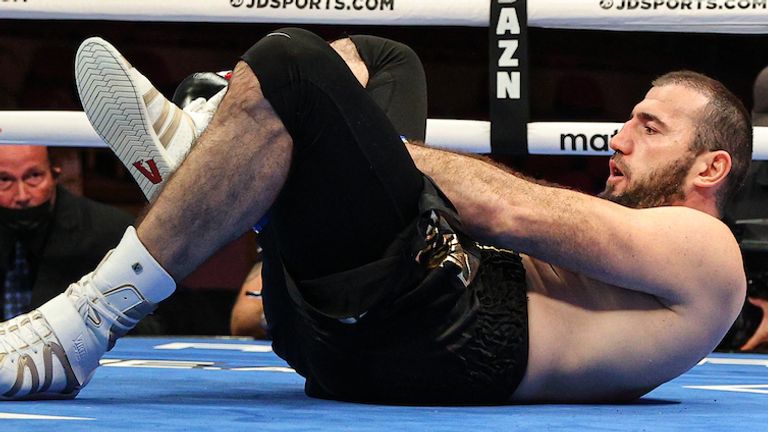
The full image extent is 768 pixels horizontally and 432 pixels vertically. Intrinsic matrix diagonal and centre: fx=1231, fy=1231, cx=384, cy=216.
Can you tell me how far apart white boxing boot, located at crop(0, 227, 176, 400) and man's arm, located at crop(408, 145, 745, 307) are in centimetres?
36

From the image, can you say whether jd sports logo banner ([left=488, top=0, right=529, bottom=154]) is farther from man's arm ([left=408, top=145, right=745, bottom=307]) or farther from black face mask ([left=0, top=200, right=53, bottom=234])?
black face mask ([left=0, top=200, right=53, bottom=234])

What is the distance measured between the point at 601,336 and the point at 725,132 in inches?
13.9

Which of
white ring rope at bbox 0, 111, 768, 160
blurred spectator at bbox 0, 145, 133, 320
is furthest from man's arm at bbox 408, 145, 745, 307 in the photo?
blurred spectator at bbox 0, 145, 133, 320

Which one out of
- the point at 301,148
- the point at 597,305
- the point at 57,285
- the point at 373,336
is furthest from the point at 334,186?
the point at 57,285

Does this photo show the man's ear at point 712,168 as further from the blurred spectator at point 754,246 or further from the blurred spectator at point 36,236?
the blurred spectator at point 36,236

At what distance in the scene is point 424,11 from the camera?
2.51 metres

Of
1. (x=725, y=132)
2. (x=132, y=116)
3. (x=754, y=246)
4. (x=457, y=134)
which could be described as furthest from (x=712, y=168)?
(x=754, y=246)

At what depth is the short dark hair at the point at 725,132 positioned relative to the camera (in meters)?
1.65

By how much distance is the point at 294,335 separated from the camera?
159 cm

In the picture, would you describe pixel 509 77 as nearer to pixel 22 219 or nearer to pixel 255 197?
pixel 255 197

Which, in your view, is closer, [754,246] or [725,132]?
[725,132]

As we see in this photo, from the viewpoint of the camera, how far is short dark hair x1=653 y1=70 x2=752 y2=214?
1650 mm

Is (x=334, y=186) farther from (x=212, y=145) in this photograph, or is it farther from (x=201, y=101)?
(x=201, y=101)

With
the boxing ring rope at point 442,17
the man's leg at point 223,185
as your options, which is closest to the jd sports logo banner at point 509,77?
the boxing ring rope at point 442,17
